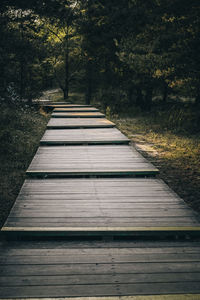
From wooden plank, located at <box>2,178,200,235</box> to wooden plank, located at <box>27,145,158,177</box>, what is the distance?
38 cm

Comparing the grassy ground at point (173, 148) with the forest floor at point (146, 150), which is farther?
the grassy ground at point (173, 148)

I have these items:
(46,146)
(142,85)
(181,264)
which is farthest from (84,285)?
(142,85)

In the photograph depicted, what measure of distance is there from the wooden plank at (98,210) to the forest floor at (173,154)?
1131mm

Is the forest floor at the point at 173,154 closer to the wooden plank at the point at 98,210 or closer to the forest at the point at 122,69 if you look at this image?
the forest at the point at 122,69

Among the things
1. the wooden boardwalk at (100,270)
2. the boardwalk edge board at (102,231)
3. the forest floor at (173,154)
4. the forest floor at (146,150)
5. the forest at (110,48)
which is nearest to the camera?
the wooden boardwalk at (100,270)

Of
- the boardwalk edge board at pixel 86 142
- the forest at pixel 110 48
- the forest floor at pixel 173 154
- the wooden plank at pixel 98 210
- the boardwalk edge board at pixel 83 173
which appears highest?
the forest at pixel 110 48

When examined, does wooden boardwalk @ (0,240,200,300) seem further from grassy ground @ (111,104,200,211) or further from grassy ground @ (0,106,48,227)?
grassy ground @ (111,104,200,211)

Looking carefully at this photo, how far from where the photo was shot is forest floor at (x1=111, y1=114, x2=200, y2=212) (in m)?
5.54

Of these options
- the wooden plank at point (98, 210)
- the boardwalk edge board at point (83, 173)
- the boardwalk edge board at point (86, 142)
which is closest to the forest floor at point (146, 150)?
the boardwalk edge board at point (83, 173)

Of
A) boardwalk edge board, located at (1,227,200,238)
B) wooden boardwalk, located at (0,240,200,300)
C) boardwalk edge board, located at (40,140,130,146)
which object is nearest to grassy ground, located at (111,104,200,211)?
boardwalk edge board, located at (40,140,130,146)

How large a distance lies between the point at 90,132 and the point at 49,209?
581cm

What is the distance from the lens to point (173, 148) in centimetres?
912

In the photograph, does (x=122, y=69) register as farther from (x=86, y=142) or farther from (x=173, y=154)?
(x=86, y=142)

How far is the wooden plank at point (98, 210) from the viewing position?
3.02 m
